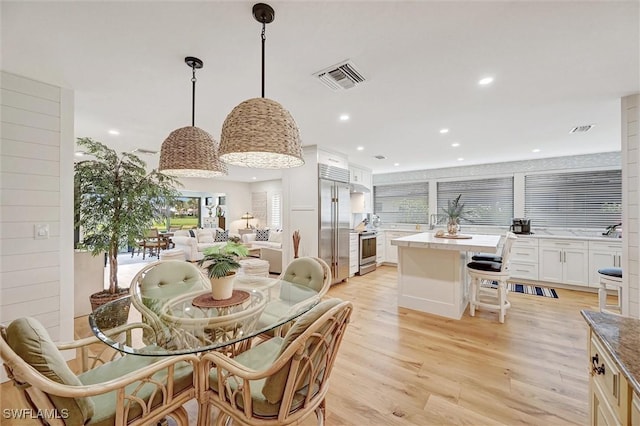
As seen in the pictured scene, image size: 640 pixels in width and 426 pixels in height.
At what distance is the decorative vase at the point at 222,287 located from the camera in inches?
69.4

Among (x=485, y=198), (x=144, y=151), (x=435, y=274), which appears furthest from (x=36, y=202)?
(x=485, y=198)

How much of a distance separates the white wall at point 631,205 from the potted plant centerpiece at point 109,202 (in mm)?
4825

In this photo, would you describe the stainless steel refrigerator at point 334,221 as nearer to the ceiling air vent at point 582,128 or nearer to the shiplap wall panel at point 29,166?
the shiplap wall panel at point 29,166

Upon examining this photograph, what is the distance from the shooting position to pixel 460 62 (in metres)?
1.99

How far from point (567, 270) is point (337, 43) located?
5.41 meters

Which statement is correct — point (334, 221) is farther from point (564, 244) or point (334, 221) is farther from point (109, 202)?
point (564, 244)

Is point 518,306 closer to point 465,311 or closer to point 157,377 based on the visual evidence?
point 465,311

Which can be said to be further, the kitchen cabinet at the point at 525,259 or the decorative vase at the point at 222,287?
the kitchen cabinet at the point at 525,259

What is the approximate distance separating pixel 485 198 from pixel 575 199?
1.47 meters

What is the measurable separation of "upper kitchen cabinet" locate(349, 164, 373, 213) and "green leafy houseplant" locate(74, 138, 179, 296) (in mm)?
4004

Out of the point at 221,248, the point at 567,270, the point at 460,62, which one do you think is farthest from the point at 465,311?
the point at 221,248

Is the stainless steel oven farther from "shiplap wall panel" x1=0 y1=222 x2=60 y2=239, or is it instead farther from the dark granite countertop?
"shiplap wall panel" x1=0 y1=222 x2=60 y2=239

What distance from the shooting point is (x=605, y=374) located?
3.23 ft

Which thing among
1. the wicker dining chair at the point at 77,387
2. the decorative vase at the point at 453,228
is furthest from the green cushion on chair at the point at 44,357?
the decorative vase at the point at 453,228
